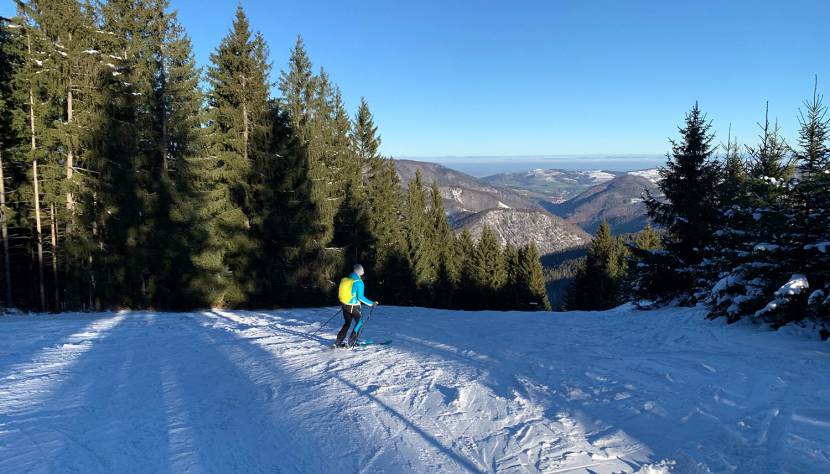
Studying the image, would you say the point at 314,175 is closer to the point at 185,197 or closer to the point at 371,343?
the point at 185,197

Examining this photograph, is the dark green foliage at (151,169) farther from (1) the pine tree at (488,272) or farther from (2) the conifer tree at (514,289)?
(2) the conifer tree at (514,289)

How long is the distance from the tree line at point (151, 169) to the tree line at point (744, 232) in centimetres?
1586

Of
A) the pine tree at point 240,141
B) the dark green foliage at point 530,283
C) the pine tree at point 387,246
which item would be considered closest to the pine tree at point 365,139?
the pine tree at point 387,246

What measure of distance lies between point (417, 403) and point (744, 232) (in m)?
10.9

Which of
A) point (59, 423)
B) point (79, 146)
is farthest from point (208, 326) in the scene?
Result: point (79, 146)

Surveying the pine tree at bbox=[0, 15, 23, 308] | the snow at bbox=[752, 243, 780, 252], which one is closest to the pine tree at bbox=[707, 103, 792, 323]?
the snow at bbox=[752, 243, 780, 252]

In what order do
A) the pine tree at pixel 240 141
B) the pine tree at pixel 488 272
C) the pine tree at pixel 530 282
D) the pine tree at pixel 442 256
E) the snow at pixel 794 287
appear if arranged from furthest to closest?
the pine tree at pixel 530 282
the pine tree at pixel 488 272
the pine tree at pixel 442 256
the pine tree at pixel 240 141
the snow at pixel 794 287

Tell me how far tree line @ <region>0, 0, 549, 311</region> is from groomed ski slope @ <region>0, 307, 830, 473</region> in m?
7.54

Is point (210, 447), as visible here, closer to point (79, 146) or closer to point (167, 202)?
point (167, 202)

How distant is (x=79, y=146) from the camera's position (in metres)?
16.8

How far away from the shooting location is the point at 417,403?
650cm

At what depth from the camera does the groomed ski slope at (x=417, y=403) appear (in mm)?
4875

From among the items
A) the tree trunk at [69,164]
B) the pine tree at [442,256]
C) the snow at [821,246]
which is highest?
the tree trunk at [69,164]

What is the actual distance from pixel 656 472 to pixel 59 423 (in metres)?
7.61
